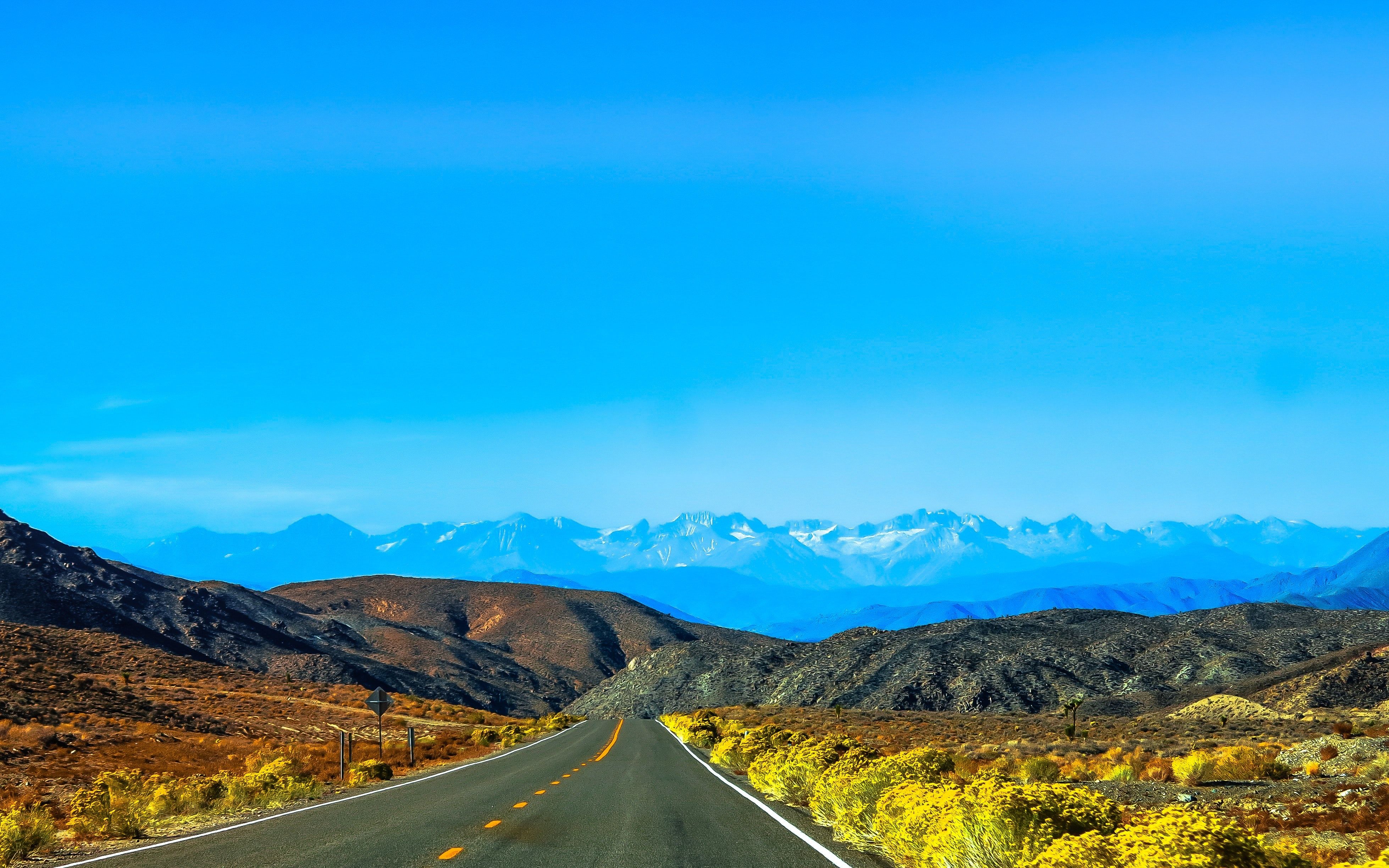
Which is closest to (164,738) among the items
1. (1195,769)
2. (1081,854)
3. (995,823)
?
(1195,769)

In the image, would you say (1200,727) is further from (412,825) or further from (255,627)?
(255,627)

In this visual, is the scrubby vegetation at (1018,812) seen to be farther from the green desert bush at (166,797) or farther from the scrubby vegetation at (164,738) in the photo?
the scrubby vegetation at (164,738)

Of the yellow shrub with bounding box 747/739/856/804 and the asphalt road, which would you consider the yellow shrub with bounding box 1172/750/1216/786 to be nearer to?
the yellow shrub with bounding box 747/739/856/804

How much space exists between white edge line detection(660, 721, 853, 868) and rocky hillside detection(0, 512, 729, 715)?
80030mm

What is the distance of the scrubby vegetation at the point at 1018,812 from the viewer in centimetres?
737

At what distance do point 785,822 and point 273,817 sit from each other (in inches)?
347

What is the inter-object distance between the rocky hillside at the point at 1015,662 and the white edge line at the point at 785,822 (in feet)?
203

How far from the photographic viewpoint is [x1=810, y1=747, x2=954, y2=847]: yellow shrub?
1356 centimetres

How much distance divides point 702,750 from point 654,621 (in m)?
157

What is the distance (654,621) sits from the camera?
194375 mm

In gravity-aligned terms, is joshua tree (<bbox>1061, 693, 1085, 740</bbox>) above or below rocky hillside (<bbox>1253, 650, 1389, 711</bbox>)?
below

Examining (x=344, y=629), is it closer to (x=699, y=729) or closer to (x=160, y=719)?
(x=160, y=719)

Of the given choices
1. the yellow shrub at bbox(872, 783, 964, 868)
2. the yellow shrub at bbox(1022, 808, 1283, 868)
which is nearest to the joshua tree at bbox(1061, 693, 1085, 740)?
the yellow shrub at bbox(872, 783, 964, 868)

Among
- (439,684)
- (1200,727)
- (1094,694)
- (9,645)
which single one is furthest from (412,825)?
A: (439,684)
